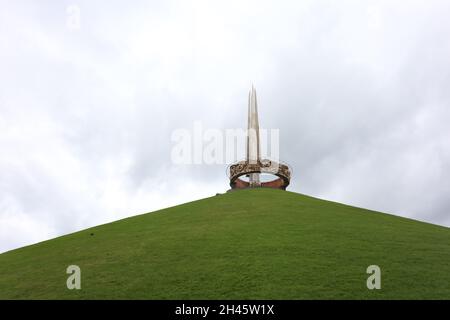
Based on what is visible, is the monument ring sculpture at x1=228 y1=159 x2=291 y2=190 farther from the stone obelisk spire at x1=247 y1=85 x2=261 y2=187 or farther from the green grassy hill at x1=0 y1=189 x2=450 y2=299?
the green grassy hill at x1=0 y1=189 x2=450 y2=299

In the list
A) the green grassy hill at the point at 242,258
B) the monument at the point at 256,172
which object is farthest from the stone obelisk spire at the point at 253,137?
the green grassy hill at the point at 242,258

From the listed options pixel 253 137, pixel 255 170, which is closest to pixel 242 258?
pixel 255 170

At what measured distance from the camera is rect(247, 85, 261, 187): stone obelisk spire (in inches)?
1722

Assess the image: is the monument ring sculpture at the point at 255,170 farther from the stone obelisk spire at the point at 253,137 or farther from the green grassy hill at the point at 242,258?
the green grassy hill at the point at 242,258

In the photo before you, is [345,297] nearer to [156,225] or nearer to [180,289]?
[180,289]

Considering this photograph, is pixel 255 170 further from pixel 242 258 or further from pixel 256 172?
pixel 242 258

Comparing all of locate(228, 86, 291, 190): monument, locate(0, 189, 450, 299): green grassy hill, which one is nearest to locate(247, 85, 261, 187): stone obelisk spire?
locate(228, 86, 291, 190): monument

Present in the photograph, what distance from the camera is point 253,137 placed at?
48906mm

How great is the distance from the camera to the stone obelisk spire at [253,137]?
43750mm

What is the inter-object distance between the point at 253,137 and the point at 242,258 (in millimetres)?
34234

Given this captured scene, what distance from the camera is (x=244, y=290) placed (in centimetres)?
1209
